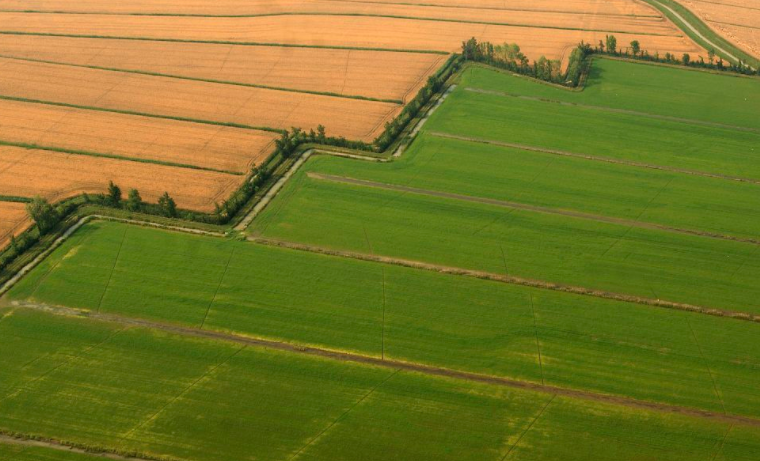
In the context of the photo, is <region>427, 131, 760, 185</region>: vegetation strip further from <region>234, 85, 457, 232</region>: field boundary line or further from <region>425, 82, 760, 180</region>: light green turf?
<region>234, 85, 457, 232</region>: field boundary line

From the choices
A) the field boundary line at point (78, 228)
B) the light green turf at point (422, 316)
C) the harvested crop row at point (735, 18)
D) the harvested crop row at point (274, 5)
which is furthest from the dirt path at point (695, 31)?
the field boundary line at point (78, 228)

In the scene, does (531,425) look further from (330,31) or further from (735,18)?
(735,18)

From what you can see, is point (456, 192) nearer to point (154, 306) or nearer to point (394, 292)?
point (394, 292)

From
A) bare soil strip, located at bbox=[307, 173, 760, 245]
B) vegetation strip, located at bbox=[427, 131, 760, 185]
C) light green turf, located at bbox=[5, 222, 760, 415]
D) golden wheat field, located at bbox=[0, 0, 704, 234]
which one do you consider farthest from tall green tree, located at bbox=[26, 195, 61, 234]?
vegetation strip, located at bbox=[427, 131, 760, 185]

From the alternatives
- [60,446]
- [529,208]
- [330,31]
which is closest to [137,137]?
[330,31]

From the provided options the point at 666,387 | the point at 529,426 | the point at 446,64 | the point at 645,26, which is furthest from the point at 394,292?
the point at 645,26

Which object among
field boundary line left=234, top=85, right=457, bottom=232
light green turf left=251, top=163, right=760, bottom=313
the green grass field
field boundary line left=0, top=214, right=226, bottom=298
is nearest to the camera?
the green grass field
